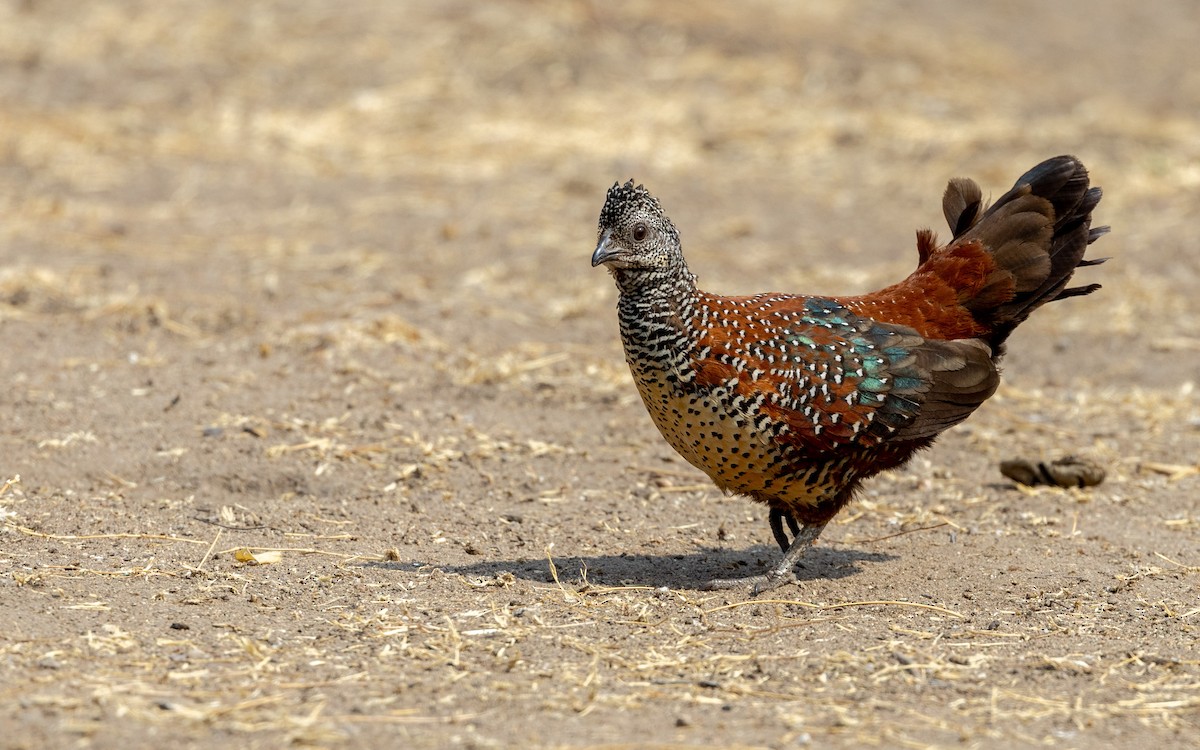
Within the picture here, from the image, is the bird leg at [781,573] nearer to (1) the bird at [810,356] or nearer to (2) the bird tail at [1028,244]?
(1) the bird at [810,356]

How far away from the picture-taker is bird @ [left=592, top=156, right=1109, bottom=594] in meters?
5.29

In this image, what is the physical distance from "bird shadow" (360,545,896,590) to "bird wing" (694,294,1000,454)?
72 centimetres

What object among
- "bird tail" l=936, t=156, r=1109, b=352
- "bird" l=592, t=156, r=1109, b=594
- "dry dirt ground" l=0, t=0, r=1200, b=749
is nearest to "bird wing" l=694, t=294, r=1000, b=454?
"bird" l=592, t=156, r=1109, b=594

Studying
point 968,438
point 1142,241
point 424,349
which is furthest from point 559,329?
point 1142,241

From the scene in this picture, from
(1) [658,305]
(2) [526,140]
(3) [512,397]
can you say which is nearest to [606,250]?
(1) [658,305]

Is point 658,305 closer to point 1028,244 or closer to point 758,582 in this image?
point 758,582

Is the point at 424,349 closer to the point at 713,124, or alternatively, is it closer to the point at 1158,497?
the point at 1158,497

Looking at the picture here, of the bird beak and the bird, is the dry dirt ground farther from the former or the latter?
the bird beak

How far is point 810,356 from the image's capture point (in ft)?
17.8

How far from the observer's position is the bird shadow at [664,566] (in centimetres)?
559

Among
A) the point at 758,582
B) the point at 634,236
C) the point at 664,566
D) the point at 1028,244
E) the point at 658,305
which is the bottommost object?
the point at 664,566

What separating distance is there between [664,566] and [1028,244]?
203 centimetres

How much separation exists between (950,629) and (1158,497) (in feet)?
7.45

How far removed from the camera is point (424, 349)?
8305mm
